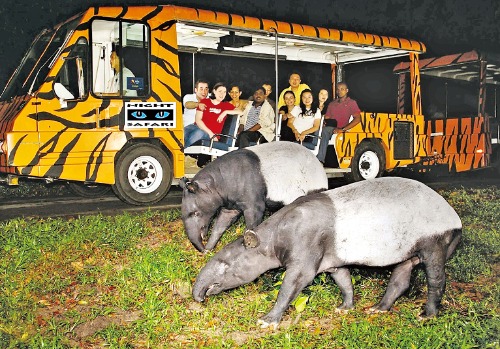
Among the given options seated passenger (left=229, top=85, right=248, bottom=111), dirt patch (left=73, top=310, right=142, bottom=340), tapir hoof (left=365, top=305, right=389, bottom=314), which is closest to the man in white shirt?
seated passenger (left=229, top=85, right=248, bottom=111)

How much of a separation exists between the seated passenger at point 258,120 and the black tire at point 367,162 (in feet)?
7.05

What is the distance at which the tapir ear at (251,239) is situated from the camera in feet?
13.9

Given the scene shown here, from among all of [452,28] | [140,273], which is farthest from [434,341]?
[452,28]

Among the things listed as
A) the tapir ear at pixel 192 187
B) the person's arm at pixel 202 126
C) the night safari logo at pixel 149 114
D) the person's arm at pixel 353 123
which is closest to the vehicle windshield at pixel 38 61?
the night safari logo at pixel 149 114

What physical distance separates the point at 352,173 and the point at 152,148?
4.34m

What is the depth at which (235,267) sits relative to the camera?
4.32 metres

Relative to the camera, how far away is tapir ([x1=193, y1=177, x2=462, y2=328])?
4188 millimetres

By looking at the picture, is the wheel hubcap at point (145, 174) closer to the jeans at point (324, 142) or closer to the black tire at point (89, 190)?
the black tire at point (89, 190)

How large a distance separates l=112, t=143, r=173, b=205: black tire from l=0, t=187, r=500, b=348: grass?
1.63 meters

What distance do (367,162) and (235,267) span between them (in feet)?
24.4

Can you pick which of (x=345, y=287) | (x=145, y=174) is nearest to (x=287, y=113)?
(x=145, y=174)

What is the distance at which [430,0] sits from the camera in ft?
63.0

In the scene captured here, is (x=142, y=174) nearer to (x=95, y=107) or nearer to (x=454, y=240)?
(x=95, y=107)

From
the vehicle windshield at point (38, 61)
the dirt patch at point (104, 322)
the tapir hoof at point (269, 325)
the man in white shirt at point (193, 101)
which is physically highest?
the vehicle windshield at point (38, 61)
